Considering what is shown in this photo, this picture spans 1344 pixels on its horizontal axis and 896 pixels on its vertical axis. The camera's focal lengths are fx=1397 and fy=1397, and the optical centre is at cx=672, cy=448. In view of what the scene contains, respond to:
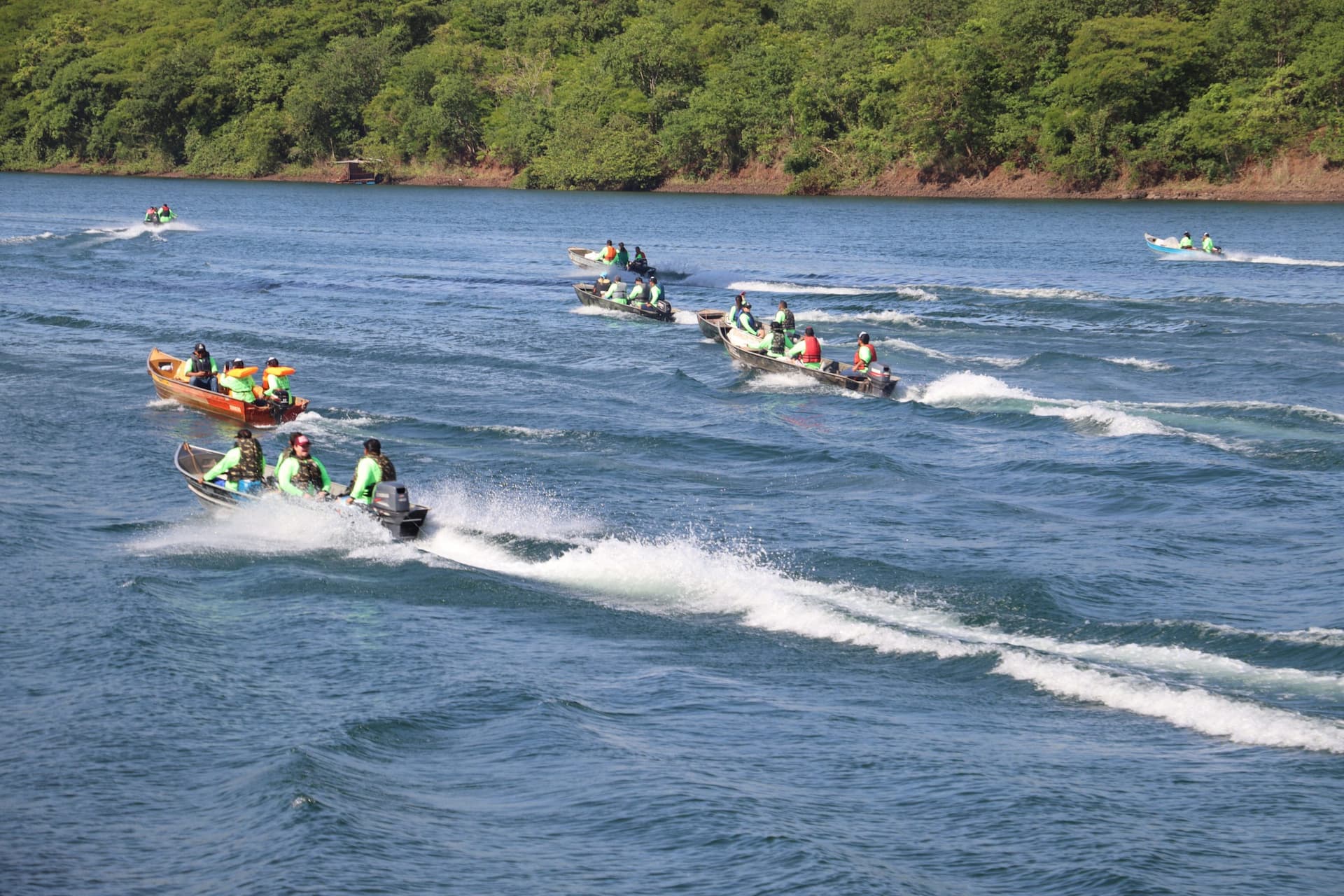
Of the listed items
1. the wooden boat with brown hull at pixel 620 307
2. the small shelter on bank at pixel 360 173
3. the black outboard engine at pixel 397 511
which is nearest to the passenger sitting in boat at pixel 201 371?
the black outboard engine at pixel 397 511

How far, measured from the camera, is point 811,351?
35.6 m

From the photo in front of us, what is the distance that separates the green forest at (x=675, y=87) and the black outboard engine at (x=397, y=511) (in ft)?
264

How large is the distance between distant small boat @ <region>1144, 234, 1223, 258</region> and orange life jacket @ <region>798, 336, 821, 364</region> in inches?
1251

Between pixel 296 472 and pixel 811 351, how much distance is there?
1649cm

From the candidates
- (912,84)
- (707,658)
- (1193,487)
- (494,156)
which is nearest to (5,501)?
(707,658)

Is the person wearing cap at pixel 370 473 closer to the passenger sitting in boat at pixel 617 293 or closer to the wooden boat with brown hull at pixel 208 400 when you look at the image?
the wooden boat with brown hull at pixel 208 400

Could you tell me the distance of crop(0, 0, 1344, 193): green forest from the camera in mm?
91750

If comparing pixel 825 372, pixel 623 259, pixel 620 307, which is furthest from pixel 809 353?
pixel 623 259

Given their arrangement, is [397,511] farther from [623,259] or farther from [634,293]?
[623,259]

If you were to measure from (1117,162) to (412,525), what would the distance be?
3351 inches

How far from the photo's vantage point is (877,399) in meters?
33.5

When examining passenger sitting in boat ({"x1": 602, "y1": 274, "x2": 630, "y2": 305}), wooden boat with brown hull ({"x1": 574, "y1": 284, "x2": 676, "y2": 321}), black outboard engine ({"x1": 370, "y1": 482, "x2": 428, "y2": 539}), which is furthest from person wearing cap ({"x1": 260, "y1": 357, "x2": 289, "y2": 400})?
passenger sitting in boat ({"x1": 602, "y1": 274, "x2": 630, "y2": 305})

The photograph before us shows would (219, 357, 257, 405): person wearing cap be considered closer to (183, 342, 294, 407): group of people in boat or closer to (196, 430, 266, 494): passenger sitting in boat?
(183, 342, 294, 407): group of people in boat

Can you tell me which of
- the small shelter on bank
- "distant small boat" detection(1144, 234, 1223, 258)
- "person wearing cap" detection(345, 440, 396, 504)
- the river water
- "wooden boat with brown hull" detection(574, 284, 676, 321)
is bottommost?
the river water
